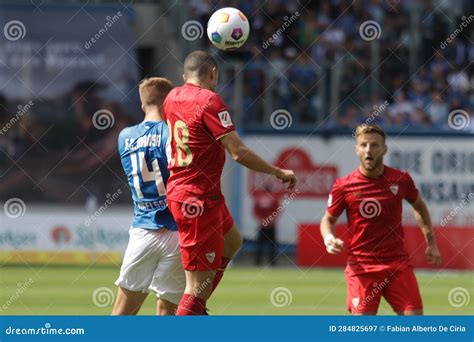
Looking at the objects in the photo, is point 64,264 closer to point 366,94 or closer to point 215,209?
point 366,94

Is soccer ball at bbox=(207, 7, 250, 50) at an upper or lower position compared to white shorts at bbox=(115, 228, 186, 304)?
upper

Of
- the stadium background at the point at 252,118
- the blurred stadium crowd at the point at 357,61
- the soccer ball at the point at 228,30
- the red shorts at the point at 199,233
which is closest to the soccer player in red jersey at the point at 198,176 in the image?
the red shorts at the point at 199,233

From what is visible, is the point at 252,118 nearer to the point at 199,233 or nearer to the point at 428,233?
the point at 428,233

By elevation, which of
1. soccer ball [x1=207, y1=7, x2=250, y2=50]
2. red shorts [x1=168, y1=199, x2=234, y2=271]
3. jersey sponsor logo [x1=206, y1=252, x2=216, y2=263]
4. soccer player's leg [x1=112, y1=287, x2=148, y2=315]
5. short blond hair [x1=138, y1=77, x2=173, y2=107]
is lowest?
soccer player's leg [x1=112, y1=287, x2=148, y2=315]

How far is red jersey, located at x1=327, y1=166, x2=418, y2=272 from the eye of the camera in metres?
10.2

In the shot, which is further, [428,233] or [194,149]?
[428,233]

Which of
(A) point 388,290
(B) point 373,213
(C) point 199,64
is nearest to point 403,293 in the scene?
(A) point 388,290

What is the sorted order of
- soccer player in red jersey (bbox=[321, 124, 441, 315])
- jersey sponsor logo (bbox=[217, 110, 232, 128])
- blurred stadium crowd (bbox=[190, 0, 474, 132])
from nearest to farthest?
jersey sponsor logo (bbox=[217, 110, 232, 128]) < soccer player in red jersey (bbox=[321, 124, 441, 315]) < blurred stadium crowd (bbox=[190, 0, 474, 132])

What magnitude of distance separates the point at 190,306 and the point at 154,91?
73.0 inches

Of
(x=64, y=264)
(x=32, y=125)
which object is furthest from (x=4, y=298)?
(x=32, y=125)

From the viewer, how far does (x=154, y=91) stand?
32.9 ft

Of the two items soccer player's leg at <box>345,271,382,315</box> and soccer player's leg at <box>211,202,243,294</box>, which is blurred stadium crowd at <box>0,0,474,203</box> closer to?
soccer player's leg at <box>345,271,382,315</box>

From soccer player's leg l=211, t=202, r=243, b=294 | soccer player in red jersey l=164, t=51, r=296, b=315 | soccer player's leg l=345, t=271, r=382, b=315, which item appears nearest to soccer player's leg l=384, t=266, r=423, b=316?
soccer player's leg l=345, t=271, r=382, b=315

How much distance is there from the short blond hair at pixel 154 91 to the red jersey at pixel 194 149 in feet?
1.99
